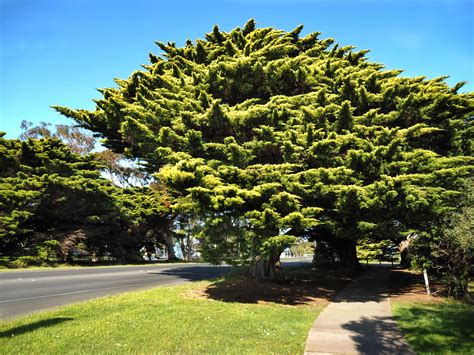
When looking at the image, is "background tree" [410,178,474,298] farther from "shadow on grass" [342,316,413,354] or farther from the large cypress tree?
"shadow on grass" [342,316,413,354]

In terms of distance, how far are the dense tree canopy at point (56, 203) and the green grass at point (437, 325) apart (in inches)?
869

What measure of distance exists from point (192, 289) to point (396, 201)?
8.18 m

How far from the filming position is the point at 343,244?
24281mm

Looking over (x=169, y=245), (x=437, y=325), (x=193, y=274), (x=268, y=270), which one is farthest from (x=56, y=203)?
(x=437, y=325)

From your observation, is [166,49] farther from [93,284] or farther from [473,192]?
[473,192]

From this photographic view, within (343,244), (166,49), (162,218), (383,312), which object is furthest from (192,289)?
(162,218)

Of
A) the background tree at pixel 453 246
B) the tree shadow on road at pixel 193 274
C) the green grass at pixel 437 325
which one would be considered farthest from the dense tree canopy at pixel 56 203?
the green grass at pixel 437 325

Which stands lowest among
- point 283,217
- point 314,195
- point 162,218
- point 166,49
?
point 283,217

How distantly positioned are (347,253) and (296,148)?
16433 mm

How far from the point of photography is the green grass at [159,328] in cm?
582

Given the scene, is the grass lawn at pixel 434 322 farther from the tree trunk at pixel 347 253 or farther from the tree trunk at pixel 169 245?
the tree trunk at pixel 169 245

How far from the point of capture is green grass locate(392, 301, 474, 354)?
6.23 metres

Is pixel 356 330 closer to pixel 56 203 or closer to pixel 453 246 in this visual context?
pixel 453 246

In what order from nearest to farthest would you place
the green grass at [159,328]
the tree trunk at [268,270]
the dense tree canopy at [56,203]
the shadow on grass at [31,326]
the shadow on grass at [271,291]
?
the green grass at [159,328] → the shadow on grass at [31,326] → the shadow on grass at [271,291] → the tree trunk at [268,270] → the dense tree canopy at [56,203]
